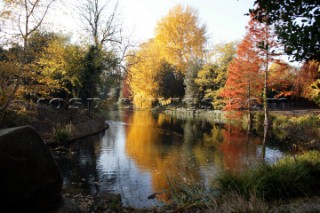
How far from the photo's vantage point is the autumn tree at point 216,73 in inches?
1289

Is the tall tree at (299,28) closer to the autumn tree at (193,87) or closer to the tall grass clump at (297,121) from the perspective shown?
the tall grass clump at (297,121)

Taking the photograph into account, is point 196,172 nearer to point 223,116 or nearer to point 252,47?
point 252,47

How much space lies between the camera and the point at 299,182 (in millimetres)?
6484

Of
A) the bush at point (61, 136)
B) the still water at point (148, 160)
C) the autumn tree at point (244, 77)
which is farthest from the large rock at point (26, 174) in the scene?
the autumn tree at point (244, 77)

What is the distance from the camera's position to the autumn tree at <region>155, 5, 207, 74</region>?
132ft

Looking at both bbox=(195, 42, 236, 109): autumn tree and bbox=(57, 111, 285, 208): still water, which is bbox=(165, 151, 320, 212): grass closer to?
bbox=(57, 111, 285, 208): still water

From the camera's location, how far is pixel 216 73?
113 ft

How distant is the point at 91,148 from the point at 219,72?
73.5 ft

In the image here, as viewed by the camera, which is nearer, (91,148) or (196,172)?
(196,172)

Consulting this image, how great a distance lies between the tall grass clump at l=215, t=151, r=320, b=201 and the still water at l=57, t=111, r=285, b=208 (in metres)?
1.40

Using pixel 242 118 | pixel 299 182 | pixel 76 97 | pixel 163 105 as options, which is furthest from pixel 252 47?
pixel 163 105

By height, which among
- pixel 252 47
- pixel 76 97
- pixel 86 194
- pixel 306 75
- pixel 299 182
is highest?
pixel 252 47

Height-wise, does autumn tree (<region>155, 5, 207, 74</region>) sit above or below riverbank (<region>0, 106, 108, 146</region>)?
above

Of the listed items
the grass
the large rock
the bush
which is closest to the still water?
the bush
